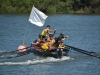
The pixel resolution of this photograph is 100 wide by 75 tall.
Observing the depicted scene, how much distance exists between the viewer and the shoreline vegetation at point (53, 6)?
10238 centimetres

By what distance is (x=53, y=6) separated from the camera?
10450cm

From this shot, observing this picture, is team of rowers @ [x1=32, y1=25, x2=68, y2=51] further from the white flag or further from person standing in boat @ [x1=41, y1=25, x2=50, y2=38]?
the white flag

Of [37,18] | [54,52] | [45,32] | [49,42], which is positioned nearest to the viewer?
[54,52]

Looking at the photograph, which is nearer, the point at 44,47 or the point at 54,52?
the point at 54,52

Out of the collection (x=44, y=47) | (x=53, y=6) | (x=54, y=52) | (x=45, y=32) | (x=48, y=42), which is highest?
(x=53, y=6)

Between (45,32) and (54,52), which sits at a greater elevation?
(45,32)

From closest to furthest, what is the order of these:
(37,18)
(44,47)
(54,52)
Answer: (54,52)
(44,47)
(37,18)

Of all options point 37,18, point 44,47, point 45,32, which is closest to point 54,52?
point 44,47

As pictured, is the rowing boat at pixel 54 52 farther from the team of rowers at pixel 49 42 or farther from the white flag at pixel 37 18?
the white flag at pixel 37 18

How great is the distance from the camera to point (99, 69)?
2517cm

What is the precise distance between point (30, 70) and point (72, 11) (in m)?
80.8

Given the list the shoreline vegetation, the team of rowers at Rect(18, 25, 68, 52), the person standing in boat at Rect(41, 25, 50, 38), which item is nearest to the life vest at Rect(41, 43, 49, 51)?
the team of rowers at Rect(18, 25, 68, 52)

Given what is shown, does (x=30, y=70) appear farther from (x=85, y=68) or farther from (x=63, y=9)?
(x=63, y=9)

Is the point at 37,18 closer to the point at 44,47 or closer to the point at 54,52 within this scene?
the point at 44,47
